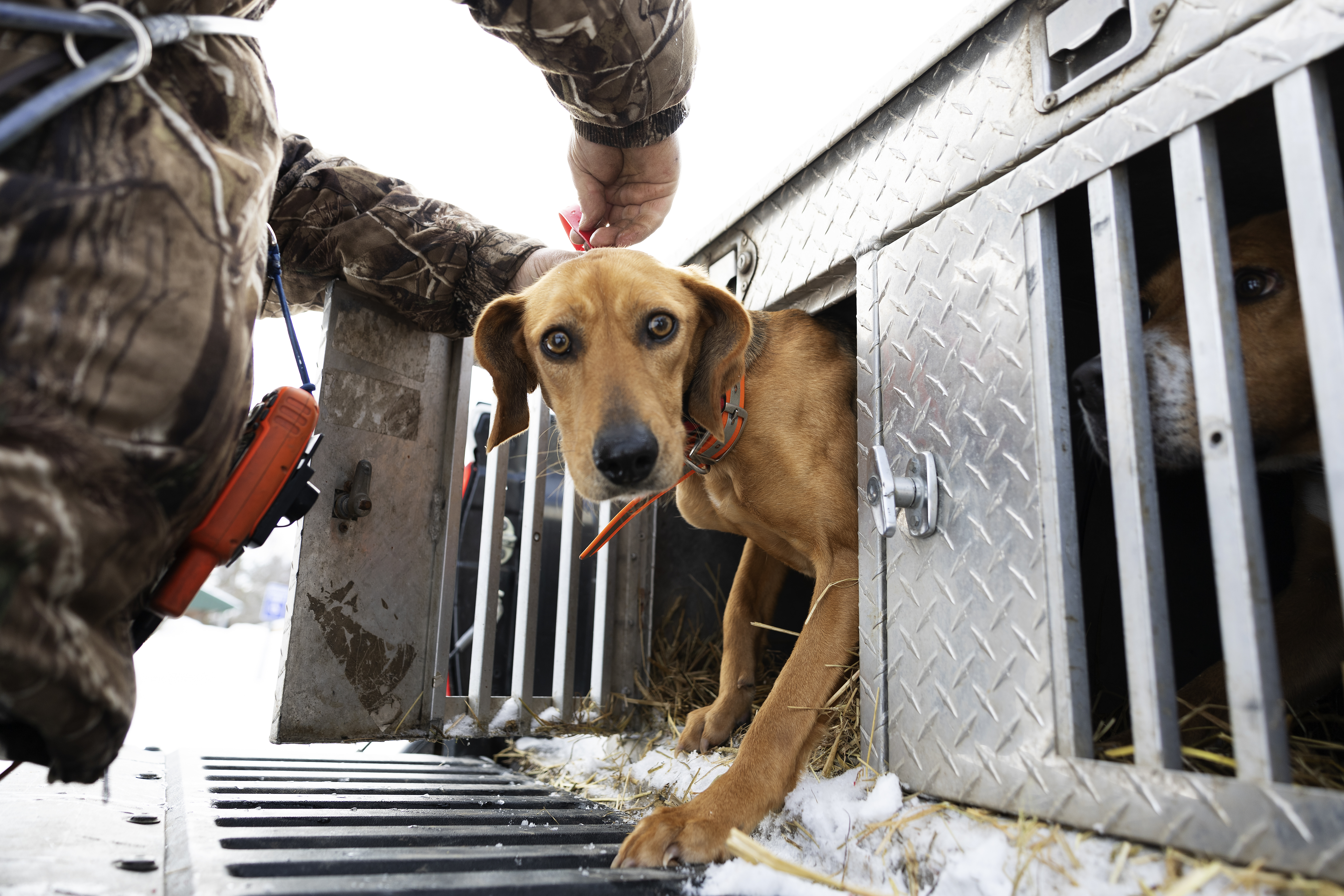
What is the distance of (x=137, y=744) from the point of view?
11.9ft

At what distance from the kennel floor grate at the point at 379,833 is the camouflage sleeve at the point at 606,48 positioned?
1.96 metres

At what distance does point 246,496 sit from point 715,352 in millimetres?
1478

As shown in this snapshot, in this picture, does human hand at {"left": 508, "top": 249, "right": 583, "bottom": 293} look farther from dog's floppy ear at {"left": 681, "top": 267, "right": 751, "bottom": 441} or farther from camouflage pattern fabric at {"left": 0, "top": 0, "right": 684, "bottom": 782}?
camouflage pattern fabric at {"left": 0, "top": 0, "right": 684, "bottom": 782}

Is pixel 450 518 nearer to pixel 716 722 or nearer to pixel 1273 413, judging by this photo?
pixel 716 722

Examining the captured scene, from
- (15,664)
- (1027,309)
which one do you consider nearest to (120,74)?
(15,664)

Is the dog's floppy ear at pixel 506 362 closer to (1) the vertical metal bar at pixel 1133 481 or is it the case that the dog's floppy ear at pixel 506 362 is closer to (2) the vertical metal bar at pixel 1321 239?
(1) the vertical metal bar at pixel 1133 481

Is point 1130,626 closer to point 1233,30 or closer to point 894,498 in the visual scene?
point 894,498

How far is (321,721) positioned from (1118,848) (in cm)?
259

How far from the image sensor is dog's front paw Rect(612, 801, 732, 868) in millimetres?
1649

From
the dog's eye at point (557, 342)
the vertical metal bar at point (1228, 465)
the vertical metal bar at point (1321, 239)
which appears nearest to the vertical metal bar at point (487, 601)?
the dog's eye at point (557, 342)

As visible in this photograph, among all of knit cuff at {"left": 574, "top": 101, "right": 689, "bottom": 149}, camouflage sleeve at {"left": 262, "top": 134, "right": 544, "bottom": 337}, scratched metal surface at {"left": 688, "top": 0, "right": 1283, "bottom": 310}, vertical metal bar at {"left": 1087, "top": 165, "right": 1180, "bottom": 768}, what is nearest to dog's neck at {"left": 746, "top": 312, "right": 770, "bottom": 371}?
scratched metal surface at {"left": 688, "top": 0, "right": 1283, "bottom": 310}

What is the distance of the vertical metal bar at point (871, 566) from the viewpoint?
203 centimetres

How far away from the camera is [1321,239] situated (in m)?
1.16

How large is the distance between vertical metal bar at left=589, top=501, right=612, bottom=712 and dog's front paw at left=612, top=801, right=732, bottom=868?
1.77 metres
